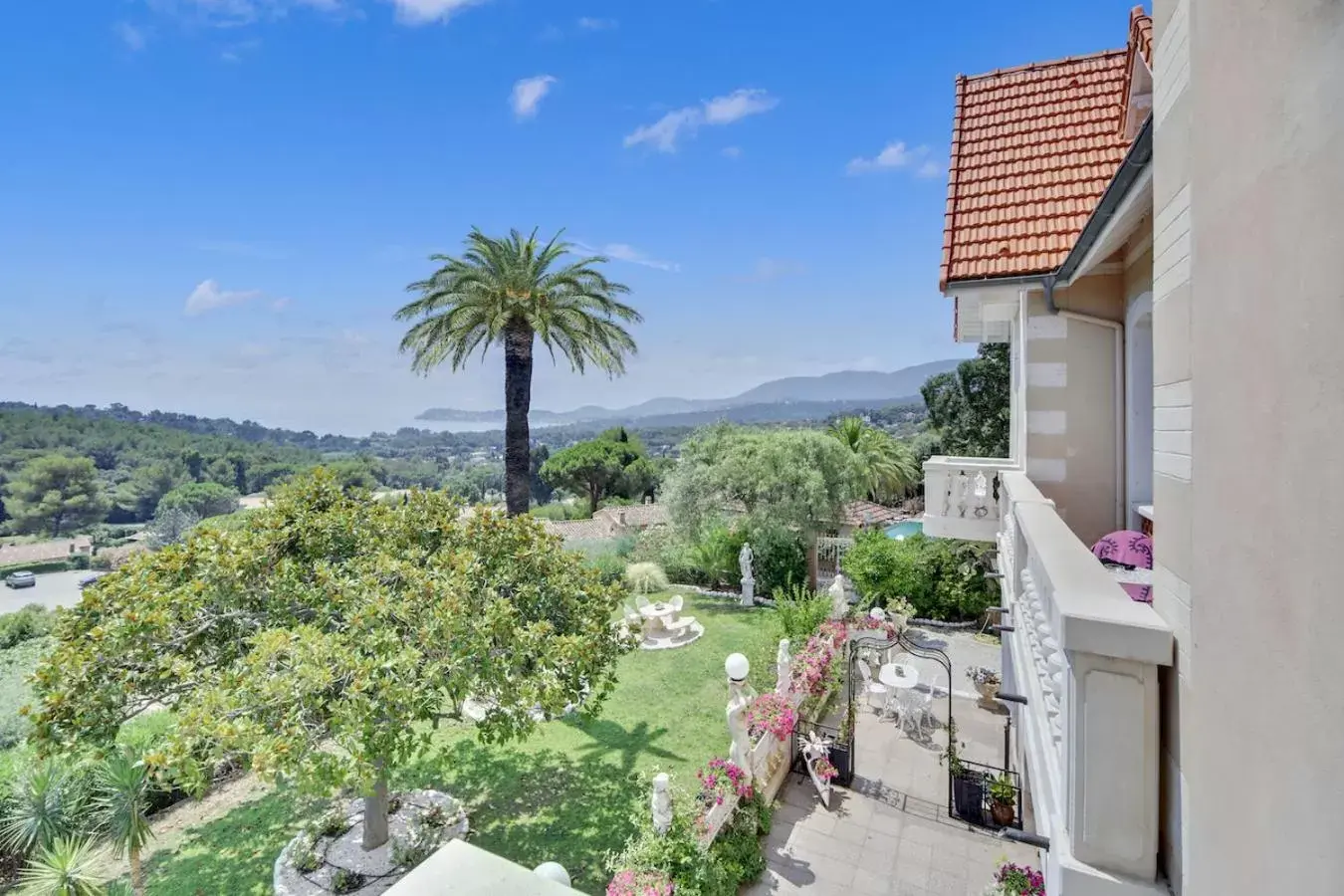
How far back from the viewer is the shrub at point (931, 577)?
56.2 ft

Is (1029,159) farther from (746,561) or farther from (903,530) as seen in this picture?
(903,530)

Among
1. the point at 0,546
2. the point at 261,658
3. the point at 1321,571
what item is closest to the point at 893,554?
the point at 261,658

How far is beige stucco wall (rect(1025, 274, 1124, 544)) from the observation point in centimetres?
648

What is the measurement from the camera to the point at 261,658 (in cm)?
540

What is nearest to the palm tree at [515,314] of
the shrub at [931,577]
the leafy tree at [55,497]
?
the shrub at [931,577]

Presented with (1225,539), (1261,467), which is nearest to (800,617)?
(1225,539)

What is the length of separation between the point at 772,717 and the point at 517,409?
47.0 feet

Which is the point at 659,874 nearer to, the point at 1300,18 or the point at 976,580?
the point at 1300,18

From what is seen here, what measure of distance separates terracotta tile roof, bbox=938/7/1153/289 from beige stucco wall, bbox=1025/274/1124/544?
60 centimetres

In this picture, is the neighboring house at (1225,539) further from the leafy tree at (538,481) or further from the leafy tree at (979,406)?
the leafy tree at (538,481)

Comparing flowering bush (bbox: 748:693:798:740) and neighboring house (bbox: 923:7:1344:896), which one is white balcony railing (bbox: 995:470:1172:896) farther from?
flowering bush (bbox: 748:693:798:740)

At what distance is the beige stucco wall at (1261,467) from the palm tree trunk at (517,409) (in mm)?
19283

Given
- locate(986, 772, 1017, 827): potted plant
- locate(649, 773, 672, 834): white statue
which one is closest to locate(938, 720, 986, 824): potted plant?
locate(986, 772, 1017, 827): potted plant

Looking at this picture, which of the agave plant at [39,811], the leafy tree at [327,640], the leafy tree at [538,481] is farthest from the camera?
the leafy tree at [538,481]
